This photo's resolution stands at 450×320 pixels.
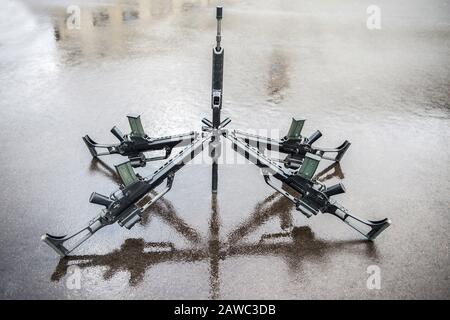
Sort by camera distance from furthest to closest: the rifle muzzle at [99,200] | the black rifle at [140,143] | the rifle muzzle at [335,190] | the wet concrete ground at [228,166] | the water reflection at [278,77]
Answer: the water reflection at [278,77] < the black rifle at [140,143] < the rifle muzzle at [335,190] < the wet concrete ground at [228,166] < the rifle muzzle at [99,200]

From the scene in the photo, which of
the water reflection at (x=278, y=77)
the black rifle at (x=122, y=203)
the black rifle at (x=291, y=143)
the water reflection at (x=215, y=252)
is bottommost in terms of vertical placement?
the water reflection at (x=215, y=252)

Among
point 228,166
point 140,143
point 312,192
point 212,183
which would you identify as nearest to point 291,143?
point 228,166

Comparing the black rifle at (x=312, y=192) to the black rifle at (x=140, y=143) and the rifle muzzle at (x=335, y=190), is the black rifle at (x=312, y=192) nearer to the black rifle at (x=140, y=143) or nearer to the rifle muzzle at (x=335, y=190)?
the rifle muzzle at (x=335, y=190)

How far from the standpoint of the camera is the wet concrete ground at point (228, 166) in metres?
4.03

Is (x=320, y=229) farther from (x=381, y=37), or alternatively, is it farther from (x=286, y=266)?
(x=381, y=37)

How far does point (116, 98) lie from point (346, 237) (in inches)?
227

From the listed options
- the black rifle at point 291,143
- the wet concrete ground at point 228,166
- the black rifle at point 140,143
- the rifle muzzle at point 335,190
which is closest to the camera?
the wet concrete ground at point 228,166

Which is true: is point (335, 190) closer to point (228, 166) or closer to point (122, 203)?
point (228, 166)

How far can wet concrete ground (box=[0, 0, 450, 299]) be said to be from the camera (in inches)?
159

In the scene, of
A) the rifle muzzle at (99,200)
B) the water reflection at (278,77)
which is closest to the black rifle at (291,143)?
the rifle muzzle at (99,200)

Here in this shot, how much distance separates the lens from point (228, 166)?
19.3ft

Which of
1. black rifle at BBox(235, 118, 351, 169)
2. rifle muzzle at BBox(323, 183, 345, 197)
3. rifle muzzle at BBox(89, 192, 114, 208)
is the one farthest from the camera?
black rifle at BBox(235, 118, 351, 169)

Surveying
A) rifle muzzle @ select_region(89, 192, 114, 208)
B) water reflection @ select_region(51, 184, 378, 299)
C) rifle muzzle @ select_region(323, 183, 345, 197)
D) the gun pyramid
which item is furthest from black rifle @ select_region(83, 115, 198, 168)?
rifle muzzle @ select_region(323, 183, 345, 197)

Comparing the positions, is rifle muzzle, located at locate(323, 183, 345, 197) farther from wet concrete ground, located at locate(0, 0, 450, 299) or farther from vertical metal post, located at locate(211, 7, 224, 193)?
vertical metal post, located at locate(211, 7, 224, 193)
